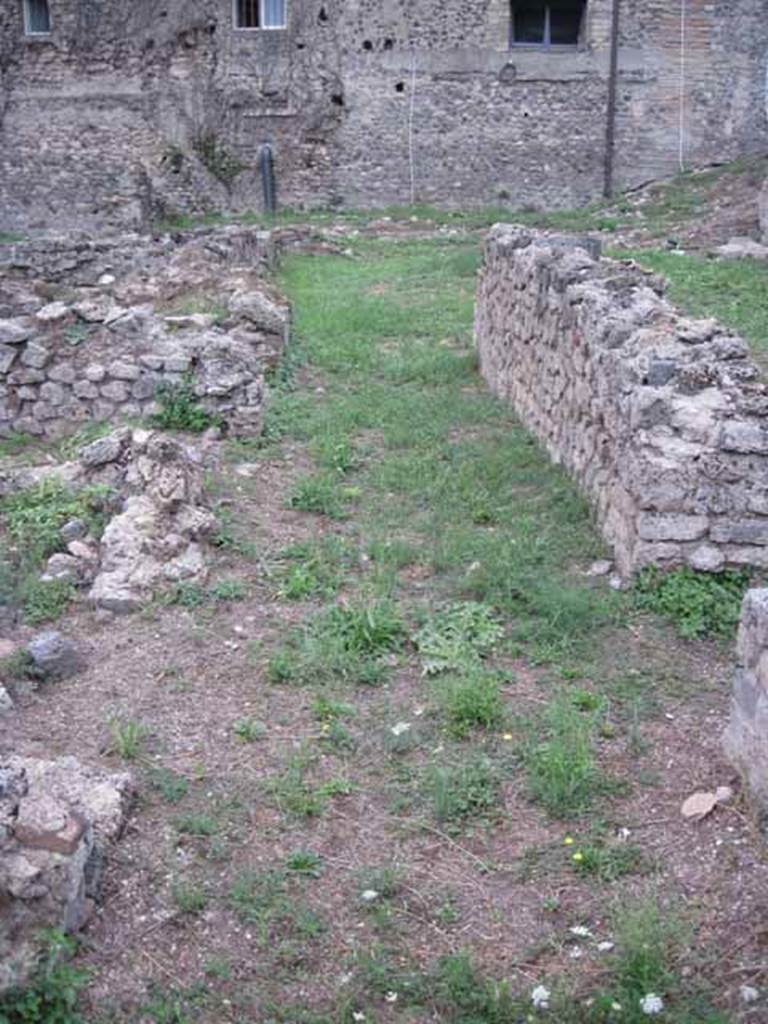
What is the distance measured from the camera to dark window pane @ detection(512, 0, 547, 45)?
72.9ft

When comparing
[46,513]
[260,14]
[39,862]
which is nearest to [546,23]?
[260,14]

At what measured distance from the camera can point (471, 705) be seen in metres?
4.45

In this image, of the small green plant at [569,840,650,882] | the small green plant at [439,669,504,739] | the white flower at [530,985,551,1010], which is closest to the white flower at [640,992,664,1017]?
the white flower at [530,985,551,1010]

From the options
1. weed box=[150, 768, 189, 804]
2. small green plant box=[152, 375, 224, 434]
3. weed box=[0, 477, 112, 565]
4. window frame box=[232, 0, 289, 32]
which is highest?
window frame box=[232, 0, 289, 32]

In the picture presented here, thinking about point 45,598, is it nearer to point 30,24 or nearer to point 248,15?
point 248,15

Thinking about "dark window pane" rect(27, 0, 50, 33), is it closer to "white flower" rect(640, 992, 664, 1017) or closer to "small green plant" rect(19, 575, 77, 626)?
"small green plant" rect(19, 575, 77, 626)

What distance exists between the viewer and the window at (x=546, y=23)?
72.9ft

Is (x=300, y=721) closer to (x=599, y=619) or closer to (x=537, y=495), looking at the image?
(x=599, y=619)

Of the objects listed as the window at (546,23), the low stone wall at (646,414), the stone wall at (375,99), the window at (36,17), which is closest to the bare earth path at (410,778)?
the low stone wall at (646,414)

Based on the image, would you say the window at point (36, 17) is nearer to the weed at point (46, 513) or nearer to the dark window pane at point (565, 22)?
the dark window pane at point (565, 22)

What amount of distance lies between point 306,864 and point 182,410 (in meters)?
5.18

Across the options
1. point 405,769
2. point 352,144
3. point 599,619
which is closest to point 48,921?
point 405,769

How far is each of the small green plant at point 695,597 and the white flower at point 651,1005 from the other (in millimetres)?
2170

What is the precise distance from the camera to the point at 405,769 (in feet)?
13.7
